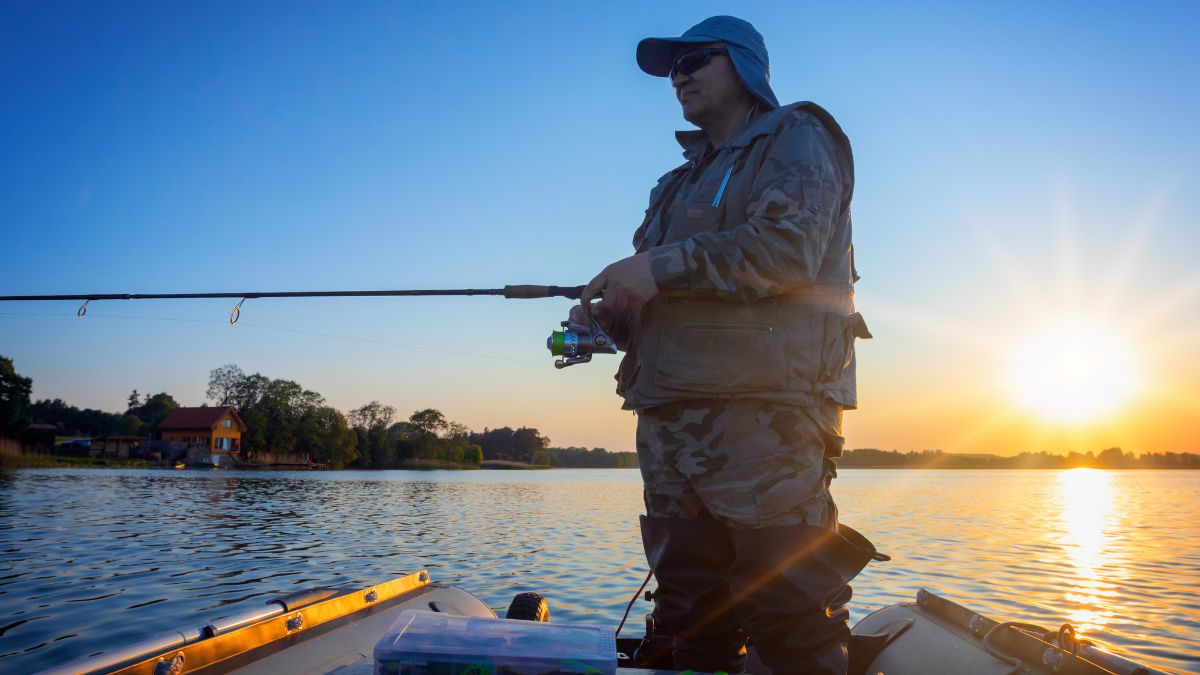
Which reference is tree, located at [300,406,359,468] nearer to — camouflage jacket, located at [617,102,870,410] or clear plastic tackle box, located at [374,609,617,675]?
camouflage jacket, located at [617,102,870,410]

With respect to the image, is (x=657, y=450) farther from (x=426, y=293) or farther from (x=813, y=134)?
(x=426, y=293)

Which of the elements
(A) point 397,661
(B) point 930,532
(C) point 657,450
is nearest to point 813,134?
(C) point 657,450

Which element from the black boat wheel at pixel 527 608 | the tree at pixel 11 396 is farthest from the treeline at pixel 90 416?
the black boat wheel at pixel 527 608

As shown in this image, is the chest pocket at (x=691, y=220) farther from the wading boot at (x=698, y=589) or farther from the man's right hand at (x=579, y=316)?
the wading boot at (x=698, y=589)

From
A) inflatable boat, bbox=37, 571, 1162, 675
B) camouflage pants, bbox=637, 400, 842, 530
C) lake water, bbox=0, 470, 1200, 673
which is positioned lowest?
lake water, bbox=0, 470, 1200, 673

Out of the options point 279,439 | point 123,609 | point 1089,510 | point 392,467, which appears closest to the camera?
point 123,609

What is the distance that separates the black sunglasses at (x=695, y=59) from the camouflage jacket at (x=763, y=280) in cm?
31

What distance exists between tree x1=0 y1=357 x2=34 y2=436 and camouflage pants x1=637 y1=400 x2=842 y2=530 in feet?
247

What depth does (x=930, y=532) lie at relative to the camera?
1961 cm

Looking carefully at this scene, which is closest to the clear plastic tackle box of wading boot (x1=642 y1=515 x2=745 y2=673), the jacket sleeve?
wading boot (x1=642 y1=515 x2=745 y2=673)

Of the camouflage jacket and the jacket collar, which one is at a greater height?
the jacket collar

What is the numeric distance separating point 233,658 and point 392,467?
109 metres

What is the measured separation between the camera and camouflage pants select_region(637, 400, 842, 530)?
231 cm

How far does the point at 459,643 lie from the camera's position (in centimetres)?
181
